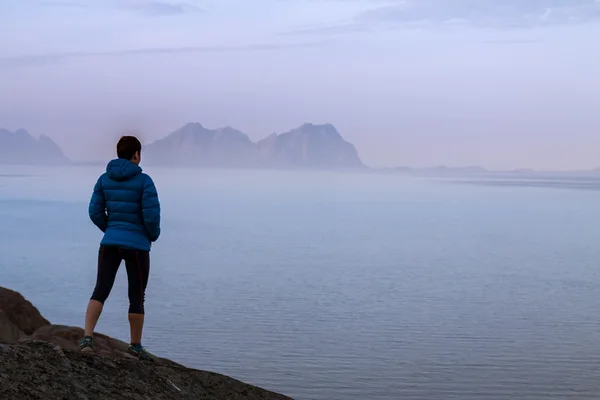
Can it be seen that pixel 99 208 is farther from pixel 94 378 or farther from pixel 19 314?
pixel 19 314

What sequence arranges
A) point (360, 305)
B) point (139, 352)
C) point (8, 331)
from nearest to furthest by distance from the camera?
point (139, 352), point (8, 331), point (360, 305)

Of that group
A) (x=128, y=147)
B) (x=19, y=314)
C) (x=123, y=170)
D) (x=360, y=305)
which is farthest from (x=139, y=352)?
(x=360, y=305)

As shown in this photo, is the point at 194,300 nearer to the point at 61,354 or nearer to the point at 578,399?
the point at 578,399

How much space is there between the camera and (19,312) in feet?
41.9

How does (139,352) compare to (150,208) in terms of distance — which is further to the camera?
(139,352)

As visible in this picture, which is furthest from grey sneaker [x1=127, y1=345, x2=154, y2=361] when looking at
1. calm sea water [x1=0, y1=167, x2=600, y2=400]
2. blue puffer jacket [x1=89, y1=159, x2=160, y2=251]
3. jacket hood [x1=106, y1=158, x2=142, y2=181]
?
calm sea water [x1=0, y1=167, x2=600, y2=400]

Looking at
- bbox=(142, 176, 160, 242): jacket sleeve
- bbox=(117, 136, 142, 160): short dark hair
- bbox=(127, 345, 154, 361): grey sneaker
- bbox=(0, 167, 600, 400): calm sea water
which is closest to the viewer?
bbox=(142, 176, 160, 242): jacket sleeve

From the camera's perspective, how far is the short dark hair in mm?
9922

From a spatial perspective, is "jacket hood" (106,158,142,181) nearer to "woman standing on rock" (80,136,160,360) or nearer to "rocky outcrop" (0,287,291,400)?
"woman standing on rock" (80,136,160,360)

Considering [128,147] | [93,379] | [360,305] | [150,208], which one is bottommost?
[93,379]

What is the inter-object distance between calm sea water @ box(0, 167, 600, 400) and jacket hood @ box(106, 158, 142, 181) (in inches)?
410

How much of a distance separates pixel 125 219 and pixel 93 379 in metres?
1.79

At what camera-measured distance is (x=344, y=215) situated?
91.3 metres

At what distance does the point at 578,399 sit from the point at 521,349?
15.4ft
